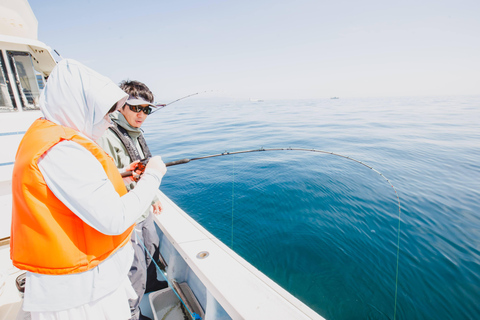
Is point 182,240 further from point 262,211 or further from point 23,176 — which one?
point 262,211

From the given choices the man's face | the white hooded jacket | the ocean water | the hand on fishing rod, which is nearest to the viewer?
the white hooded jacket

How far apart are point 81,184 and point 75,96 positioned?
0.41 meters

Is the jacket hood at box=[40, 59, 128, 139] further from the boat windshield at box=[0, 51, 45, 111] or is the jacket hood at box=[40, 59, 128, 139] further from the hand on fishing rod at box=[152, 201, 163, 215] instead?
the boat windshield at box=[0, 51, 45, 111]

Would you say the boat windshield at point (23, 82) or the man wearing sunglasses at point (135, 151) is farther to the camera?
the boat windshield at point (23, 82)

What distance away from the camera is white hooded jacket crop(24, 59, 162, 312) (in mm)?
779

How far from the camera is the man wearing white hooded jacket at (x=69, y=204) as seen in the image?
79 cm

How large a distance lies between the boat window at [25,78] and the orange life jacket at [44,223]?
4499mm

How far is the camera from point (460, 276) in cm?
265

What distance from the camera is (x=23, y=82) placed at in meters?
3.97

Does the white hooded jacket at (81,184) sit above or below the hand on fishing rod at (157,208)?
above

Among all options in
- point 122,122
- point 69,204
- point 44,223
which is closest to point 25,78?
point 122,122

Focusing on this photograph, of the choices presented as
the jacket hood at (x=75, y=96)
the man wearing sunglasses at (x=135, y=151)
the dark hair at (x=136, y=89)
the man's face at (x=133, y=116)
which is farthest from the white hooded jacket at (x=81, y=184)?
the dark hair at (x=136, y=89)

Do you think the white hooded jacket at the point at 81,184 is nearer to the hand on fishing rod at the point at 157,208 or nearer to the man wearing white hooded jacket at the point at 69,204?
the man wearing white hooded jacket at the point at 69,204

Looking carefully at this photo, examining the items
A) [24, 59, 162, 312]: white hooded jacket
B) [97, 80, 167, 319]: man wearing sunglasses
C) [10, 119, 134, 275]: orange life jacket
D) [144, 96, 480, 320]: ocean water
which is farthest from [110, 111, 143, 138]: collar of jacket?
[144, 96, 480, 320]: ocean water
